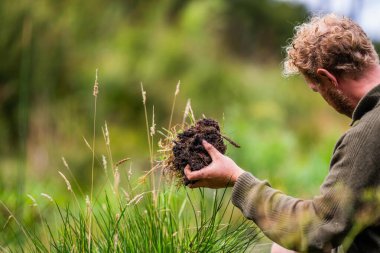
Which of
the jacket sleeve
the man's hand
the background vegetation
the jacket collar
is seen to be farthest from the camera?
the background vegetation

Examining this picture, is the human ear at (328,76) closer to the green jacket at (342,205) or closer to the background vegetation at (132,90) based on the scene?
the green jacket at (342,205)

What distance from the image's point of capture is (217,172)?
2656 mm

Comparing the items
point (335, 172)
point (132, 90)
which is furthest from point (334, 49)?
point (132, 90)

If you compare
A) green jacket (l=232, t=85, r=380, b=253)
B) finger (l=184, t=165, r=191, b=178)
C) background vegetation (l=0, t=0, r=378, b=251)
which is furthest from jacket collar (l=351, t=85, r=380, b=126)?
background vegetation (l=0, t=0, r=378, b=251)

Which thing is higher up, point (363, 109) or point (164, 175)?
point (363, 109)

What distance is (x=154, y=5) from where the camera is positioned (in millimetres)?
13570

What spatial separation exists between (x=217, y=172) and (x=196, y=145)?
6.0 inches

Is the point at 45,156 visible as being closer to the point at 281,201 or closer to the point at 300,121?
the point at 300,121

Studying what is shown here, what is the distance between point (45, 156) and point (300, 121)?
5.43 m

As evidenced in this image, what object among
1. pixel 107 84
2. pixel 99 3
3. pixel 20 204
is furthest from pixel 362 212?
pixel 99 3

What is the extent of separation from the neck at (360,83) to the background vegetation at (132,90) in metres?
3.52

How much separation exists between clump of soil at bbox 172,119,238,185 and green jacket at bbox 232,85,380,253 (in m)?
0.23

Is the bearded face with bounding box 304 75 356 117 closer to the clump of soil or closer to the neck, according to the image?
the neck

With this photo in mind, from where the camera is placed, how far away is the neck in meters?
2.64
